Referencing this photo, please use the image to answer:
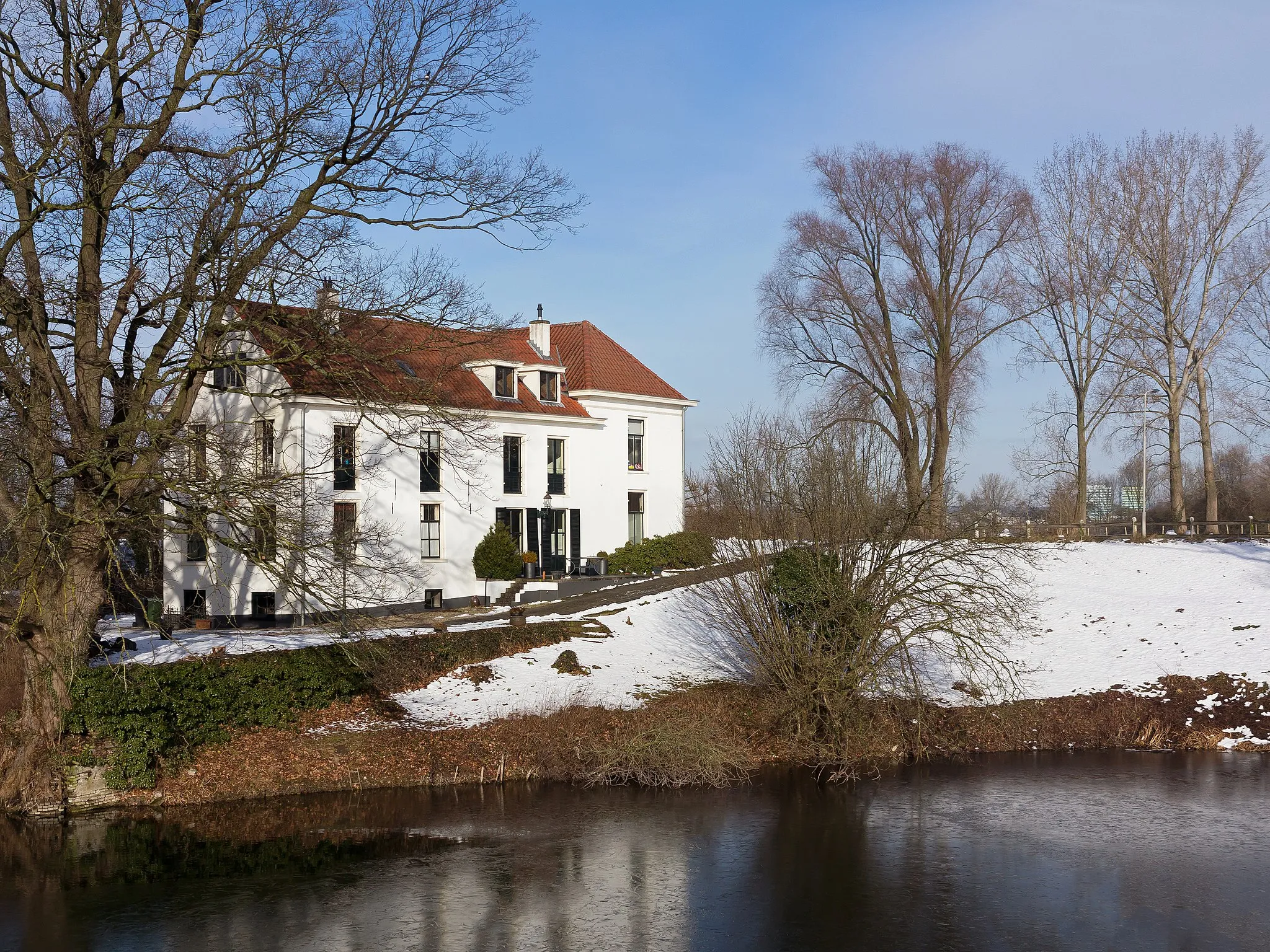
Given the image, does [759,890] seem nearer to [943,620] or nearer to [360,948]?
[360,948]

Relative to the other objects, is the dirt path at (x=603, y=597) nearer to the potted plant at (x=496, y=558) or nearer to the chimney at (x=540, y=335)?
the potted plant at (x=496, y=558)

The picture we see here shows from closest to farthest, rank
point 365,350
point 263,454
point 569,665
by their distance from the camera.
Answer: point 365,350 → point 263,454 → point 569,665

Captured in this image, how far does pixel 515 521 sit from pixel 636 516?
224 inches

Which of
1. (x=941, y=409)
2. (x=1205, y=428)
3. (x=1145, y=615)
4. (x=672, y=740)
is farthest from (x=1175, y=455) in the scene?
(x=672, y=740)

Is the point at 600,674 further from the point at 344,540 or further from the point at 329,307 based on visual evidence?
the point at 329,307

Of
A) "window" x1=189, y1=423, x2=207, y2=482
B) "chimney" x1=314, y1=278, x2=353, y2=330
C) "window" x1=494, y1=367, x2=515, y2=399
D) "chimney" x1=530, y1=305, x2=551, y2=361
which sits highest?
"chimney" x1=530, y1=305, x2=551, y2=361

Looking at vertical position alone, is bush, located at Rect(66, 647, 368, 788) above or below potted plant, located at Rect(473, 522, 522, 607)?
below

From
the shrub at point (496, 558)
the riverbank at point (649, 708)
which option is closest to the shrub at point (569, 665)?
the riverbank at point (649, 708)

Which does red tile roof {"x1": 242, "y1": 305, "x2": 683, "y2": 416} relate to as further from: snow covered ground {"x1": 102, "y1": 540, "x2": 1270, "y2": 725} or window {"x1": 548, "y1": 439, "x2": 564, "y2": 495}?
window {"x1": 548, "y1": 439, "x2": 564, "y2": 495}

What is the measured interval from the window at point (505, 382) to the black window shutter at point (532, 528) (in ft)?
12.2

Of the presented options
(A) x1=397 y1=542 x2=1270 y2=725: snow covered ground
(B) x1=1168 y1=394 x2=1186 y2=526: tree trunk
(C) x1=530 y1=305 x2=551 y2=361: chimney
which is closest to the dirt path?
(A) x1=397 y1=542 x2=1270 y2=725: snow covered ground

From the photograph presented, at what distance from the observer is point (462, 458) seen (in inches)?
826

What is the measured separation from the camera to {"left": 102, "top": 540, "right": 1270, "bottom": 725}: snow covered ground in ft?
66.6

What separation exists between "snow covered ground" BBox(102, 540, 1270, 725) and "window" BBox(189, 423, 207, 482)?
5.22 metres
